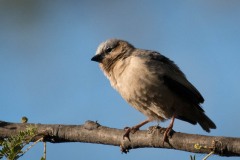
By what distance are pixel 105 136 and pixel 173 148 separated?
0.61m

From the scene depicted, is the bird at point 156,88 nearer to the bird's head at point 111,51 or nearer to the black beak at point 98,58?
the bird's head at point 111,51

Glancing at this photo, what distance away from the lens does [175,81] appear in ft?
18.4

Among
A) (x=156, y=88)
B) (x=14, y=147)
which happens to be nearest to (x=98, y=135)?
(x=14, y=147)

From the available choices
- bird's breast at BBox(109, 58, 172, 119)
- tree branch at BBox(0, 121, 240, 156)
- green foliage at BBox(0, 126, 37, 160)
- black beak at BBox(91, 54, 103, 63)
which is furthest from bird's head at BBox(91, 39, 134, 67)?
green foliage at BBox(0, 126, 37, 160)

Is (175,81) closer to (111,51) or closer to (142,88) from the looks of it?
(142,88)

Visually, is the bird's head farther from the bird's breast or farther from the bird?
the bird's breast

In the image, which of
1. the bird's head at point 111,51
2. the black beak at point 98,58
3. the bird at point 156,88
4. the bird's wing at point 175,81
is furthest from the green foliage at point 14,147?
the black beak at point 98,58

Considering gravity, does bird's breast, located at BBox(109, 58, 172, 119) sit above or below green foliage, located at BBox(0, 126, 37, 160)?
above

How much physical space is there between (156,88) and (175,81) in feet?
1.10

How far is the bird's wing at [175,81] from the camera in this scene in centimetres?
559

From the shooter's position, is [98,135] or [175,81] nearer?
[98,135]

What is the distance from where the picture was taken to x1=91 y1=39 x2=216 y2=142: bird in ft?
17.8

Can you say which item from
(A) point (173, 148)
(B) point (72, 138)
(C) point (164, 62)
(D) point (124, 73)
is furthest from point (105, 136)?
(C) point (164, 62)

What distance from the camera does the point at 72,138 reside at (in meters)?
4.04
